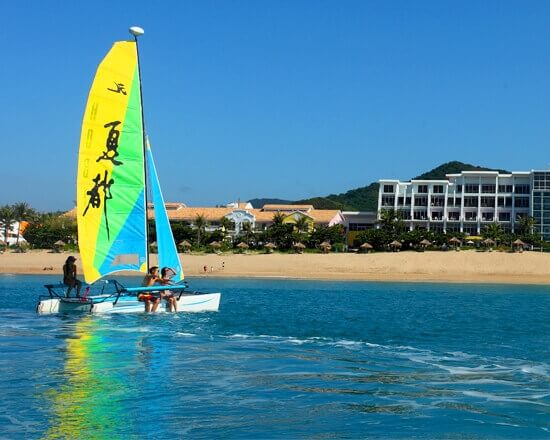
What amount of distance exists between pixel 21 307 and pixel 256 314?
10512 millimetres

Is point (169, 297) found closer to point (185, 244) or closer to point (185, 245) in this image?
point (185, 244)

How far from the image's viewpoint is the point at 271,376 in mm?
15664

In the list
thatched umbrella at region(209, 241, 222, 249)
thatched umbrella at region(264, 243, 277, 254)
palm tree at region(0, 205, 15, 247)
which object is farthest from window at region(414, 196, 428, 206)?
palm tree at region(0, 205, 15, 247)

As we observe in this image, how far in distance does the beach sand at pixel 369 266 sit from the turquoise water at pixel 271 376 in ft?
124

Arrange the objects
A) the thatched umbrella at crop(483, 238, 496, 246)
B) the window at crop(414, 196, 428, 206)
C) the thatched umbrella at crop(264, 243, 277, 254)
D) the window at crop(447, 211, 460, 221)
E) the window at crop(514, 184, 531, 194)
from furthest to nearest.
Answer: the window at crop(414, 196, 428, 206)
the window at crop(447, 211, 460, 221)
the window at crop(514, 184, 531, 194)
the thatched umbrella at crop(483, 238, 496, 246)
the thatched umbrella at crop(264, 243, 277, 254)

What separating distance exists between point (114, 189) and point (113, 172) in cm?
62

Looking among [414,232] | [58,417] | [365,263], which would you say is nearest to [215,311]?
[58,417]

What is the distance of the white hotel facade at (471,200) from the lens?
97375mm

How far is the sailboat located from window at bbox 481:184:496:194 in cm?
8059

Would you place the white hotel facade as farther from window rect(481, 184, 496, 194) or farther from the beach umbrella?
the beach umbrella

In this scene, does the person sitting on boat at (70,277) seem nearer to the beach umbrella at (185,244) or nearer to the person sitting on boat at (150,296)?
the person sitting on boat at (150,296)

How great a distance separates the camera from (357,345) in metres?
20.9

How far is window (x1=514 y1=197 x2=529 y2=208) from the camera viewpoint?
327 feet

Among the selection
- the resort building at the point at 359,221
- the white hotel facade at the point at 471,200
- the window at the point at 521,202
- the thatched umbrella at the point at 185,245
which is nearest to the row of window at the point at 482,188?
the white hotel facade at the point at 471,200
